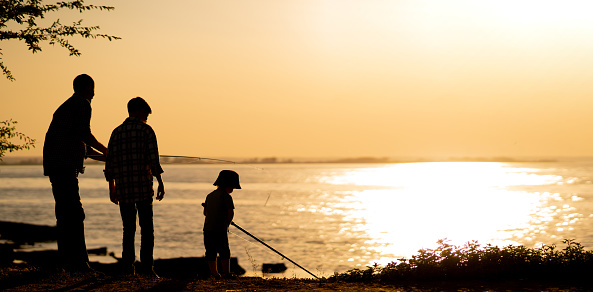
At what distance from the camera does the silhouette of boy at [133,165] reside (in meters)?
8.44

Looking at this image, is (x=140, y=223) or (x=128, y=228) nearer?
(x=128, y=228)

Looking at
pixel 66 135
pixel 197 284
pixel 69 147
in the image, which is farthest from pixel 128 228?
pixel 66 135

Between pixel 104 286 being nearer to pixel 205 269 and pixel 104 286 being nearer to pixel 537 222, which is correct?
pixel 205 269

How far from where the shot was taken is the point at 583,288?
30.7 feet

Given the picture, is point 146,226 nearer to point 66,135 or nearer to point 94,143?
point 94,143

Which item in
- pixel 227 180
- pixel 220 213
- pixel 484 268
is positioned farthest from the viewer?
pixel 484 268

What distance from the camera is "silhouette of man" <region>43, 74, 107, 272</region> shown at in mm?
8688

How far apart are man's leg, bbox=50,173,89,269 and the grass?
4.11 metres

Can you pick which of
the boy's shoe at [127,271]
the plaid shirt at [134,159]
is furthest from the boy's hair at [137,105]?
the boy's shoe at [127,271]

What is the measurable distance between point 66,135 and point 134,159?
44.3 inches

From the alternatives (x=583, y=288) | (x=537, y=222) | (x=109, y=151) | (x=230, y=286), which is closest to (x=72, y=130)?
(x=109, y=151)

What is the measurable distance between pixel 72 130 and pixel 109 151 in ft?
2.06

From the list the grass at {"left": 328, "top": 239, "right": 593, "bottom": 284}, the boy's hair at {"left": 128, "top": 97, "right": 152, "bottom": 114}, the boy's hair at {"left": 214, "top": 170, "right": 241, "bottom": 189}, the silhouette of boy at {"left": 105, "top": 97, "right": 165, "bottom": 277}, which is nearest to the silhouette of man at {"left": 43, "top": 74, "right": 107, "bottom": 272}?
the silhouette of boy at {"left": 105, "top": 97, "right": 165, "bottom": 277}

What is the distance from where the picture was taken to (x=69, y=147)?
8734 millimetres
